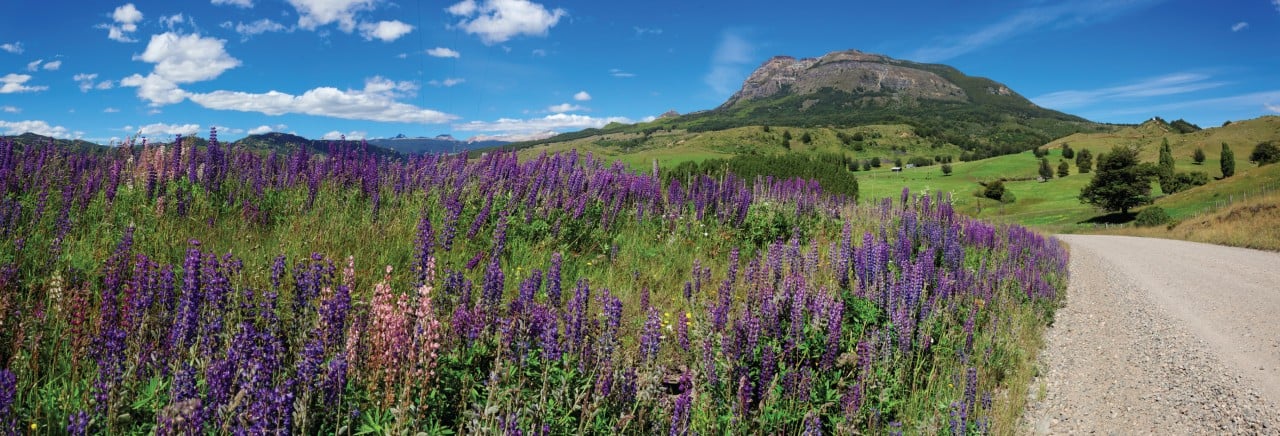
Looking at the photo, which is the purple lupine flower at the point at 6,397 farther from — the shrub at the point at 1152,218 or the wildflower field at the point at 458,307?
the shrub at the point at 1152,218

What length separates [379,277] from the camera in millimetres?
5613

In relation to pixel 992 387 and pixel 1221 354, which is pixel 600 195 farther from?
pixel 1221 354

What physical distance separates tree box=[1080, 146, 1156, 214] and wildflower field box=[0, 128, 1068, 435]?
5486 centimetres

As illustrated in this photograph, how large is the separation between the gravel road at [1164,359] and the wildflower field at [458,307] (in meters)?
0.57

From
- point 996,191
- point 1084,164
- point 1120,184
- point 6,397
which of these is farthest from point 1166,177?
point 6,397

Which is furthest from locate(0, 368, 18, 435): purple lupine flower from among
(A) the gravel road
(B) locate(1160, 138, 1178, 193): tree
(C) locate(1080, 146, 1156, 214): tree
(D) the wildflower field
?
(B) locate(1160, 138, 1178, 193): tree

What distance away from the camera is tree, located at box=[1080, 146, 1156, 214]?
53.2 m

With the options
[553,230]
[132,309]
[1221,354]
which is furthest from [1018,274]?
[132,309]

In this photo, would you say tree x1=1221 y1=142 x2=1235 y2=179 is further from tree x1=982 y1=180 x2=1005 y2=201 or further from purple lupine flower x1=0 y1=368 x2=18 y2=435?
purple lupine flower x1=0 y1=368 x2=18 y2=435

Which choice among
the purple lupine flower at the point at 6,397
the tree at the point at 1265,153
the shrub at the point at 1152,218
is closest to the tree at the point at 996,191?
the shrub at the point at 1152,218

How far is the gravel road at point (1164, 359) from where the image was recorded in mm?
6160

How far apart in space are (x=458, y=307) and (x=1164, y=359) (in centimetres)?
961

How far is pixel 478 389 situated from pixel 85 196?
5944mm

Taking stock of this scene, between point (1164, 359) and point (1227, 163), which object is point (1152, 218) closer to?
point (1164, 359)
